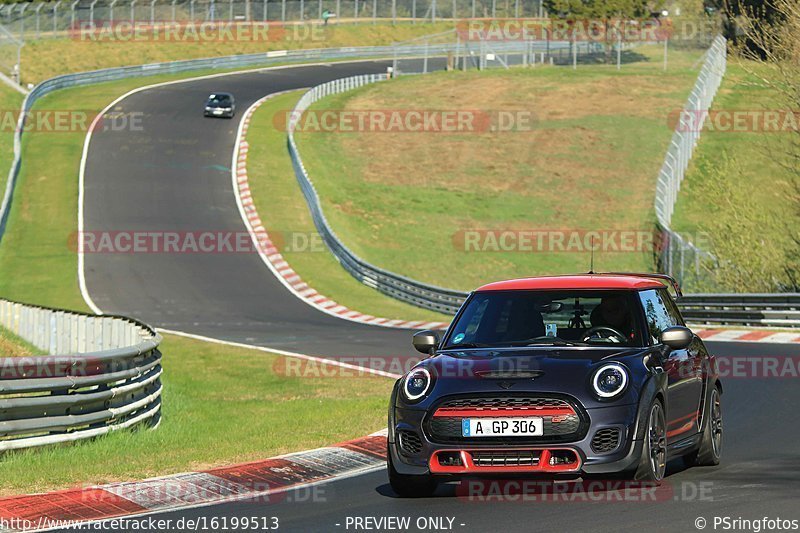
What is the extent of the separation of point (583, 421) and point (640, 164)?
4936 centimetres

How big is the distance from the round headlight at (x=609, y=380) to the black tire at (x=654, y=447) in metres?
0.30

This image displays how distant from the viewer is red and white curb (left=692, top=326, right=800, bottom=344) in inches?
1021

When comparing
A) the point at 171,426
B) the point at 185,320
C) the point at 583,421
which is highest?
the point at 583,421

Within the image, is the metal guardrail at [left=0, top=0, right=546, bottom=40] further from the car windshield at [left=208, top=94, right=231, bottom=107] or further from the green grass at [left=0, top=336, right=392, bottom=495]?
the green grass at [left=0, top=336, right=392, bottom=495]

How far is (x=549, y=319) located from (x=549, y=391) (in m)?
1.38

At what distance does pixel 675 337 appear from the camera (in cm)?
994

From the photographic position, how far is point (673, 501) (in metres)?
9.20

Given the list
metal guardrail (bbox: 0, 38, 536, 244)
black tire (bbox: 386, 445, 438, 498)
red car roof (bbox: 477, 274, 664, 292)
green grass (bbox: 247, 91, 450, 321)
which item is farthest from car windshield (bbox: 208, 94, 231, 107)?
black tire (bbox: 386, 445, 438, 498)

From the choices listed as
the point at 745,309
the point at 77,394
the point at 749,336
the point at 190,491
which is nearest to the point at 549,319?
the point at 190,491

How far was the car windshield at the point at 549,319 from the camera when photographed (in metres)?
10.2

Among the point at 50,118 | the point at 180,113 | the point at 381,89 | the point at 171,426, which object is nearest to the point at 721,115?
the point at 381,89

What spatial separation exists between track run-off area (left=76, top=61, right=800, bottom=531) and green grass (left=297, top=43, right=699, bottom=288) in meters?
4.90

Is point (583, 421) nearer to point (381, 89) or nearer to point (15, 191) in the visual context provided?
point (15, 191)

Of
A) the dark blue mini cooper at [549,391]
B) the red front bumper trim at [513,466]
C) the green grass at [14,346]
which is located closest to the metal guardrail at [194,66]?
the green grass at [14,346]
